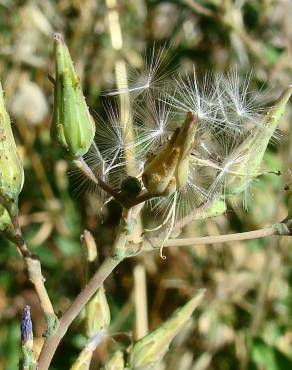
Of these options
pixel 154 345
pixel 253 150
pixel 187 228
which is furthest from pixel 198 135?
pixel 187 228

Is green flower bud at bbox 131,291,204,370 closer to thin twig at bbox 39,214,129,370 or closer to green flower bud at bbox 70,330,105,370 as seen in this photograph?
green flower bud at bbox 70,330,105,370

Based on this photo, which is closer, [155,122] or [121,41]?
[155,122]

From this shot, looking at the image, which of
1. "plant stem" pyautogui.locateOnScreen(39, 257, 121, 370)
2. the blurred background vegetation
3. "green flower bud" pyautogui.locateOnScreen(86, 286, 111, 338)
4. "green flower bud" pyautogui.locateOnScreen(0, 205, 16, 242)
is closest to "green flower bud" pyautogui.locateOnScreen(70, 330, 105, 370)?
"green flower bud" pyautogui.locateOnScreen(86, 286, 111, 338)

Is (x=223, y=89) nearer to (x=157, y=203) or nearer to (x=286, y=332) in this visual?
(x=157, y=203)

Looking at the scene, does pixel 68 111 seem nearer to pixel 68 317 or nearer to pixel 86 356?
pixel 68 317

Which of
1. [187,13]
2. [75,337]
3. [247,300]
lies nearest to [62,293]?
[75,337]

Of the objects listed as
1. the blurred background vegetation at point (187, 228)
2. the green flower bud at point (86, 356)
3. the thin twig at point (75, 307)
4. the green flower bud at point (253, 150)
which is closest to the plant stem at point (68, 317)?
the thin twig at point (75, 307)
